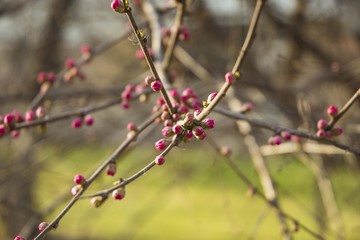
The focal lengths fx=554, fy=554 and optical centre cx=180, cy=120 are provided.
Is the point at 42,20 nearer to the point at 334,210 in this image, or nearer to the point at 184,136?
the point at 334,210

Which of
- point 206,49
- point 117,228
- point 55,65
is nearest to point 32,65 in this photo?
point 55,65

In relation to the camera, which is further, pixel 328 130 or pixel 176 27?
pixel 176 27

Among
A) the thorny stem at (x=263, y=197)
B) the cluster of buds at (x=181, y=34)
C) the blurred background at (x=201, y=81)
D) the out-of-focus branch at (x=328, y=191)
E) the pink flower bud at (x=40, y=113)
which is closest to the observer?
the thorny stem at (x=263, y=197)

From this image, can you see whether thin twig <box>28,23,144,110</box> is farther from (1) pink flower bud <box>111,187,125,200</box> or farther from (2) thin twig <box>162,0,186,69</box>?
(1) pink flower bud <box>111,187,125,200</box>

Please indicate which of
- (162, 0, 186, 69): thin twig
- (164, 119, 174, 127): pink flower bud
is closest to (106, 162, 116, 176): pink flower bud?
(164, 119, 174, 127): pink flower bud

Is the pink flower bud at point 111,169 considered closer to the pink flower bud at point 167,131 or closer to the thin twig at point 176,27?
the pink flower bud at point 167,131

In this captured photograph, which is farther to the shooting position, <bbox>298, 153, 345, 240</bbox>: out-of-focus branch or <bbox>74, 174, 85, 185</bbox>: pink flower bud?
<bbox>298, 153, 345, 240</bbox>: out-of-focus branch

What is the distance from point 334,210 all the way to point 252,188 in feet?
3.11

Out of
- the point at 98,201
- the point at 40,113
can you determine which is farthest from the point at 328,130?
the point at 40,113

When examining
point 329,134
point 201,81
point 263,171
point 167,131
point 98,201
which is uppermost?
point 167,131

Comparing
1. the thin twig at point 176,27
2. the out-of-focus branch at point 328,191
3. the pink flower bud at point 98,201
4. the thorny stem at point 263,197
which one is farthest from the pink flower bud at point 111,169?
the out-of-focus branch at point 328,191

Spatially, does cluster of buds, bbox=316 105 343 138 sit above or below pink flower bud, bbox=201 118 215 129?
below

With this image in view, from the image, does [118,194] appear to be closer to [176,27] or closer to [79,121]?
[79,121]

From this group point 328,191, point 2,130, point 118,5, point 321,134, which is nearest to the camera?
point 118,5
